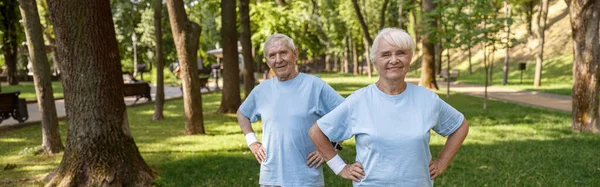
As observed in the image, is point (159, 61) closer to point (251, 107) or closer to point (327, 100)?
point (251, 107)

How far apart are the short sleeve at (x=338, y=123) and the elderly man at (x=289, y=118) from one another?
Result: 562mm

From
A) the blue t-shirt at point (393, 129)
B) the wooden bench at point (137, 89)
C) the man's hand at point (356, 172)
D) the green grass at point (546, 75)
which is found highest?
the blue t-shirt at point (393, 129)

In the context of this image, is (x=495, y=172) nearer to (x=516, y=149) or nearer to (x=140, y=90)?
(x=516, y=149)

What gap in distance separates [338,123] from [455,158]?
18.8 ft

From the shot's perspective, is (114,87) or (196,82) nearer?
(114,87)

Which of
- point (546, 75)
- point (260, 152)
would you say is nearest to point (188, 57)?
point (260, 152)

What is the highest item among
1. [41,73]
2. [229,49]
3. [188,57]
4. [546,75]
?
[229,49]

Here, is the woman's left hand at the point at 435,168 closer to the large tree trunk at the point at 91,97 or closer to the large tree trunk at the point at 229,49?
the large tree trunk at the point at 91,97

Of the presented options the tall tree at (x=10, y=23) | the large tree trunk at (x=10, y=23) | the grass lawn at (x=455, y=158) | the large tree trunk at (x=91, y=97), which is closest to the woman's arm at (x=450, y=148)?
the grass lawn at (x=455, y=158)

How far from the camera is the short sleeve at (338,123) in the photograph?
2.48 metres

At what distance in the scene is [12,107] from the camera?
12.6 m

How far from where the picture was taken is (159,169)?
709 centimetres

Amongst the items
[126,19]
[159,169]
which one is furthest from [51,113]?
[126,19]

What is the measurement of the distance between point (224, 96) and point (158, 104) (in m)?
2.01
